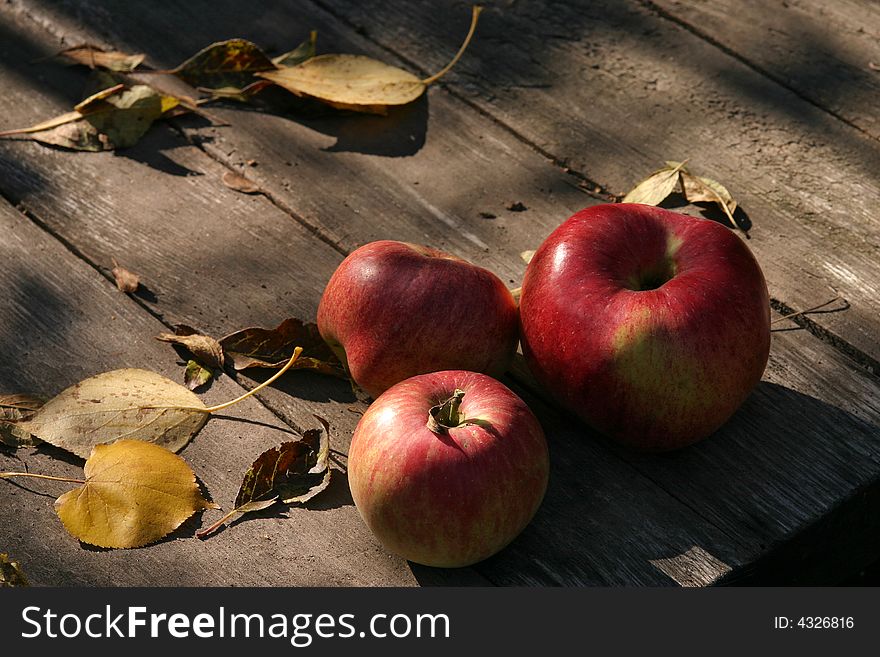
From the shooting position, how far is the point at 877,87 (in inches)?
102

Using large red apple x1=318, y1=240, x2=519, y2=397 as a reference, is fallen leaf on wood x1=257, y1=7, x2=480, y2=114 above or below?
above

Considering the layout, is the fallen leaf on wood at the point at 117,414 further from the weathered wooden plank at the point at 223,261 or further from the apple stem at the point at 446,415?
the apple stem at the point at 446,415

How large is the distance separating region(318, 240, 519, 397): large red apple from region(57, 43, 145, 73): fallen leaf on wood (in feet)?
3.44

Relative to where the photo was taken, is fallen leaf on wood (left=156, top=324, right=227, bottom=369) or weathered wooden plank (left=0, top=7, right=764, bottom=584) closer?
weathered wooden plank (left=0, top=7, right=764, bottom=584)

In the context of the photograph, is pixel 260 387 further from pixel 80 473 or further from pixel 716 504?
pixel 716 504

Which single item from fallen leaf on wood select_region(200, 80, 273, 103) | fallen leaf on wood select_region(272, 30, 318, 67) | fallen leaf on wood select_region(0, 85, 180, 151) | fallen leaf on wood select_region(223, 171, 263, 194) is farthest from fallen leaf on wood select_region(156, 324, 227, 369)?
fallen leaf on wood select_region(272, 30, 318, 67)

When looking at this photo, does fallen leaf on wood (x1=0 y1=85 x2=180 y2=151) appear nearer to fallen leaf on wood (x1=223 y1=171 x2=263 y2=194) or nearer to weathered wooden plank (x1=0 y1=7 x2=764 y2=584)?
weathered wooden plank (x1=0 y1=7 x2=764 y2=584)

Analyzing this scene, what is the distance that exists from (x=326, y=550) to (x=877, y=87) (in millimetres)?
1747

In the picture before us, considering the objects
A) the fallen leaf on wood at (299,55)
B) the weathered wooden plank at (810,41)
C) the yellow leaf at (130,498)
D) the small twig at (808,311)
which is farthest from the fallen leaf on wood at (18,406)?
the weathered wooden plank at (810,41)

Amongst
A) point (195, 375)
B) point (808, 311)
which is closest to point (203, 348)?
point (195, 375)

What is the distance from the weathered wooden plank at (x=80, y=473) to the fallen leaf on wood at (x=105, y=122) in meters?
0.34

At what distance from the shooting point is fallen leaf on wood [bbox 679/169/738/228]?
90.3 inches

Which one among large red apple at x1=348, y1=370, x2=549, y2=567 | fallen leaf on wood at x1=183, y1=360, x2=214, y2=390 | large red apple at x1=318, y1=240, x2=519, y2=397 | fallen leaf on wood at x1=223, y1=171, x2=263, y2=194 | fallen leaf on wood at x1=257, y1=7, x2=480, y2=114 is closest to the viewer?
large red apple at x1=348, y1=370, x2=549, y2=567

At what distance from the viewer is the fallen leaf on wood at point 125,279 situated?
6.99 ft
